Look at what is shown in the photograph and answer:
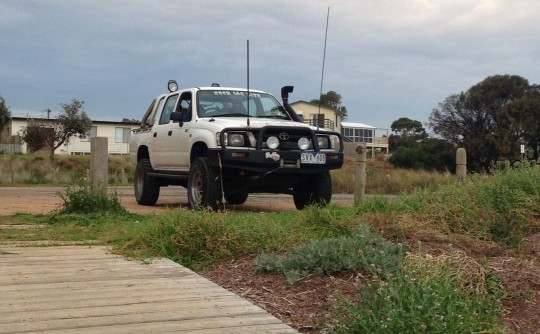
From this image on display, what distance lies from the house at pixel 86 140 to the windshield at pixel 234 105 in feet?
175

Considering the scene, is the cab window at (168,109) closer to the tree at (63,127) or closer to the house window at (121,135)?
the tree at (63,127)

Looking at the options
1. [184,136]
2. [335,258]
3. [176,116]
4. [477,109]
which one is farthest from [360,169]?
[477,109]

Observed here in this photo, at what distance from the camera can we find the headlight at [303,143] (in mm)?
9852

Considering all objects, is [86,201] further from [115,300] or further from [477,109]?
[477,109]

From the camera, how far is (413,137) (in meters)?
80.2

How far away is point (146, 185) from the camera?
40.2 feet

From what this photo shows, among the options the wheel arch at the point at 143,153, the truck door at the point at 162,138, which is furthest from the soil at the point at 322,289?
the wheel arch at the point at 143,153

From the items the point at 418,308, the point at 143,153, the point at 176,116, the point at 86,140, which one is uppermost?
the point at 86,140

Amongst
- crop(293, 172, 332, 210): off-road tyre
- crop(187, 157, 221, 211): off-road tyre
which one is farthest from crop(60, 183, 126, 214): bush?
crop(293, 172, 332, 210): off-road tyre

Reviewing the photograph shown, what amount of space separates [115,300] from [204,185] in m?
5.51

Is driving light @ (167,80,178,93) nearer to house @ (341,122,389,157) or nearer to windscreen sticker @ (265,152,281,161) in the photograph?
windscreen sticker @ (265,152,281,161)

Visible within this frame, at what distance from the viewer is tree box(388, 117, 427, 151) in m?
78.2

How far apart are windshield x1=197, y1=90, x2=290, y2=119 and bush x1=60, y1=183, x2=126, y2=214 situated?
221cm

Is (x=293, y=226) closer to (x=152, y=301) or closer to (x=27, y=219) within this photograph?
(x=152, y=301)
